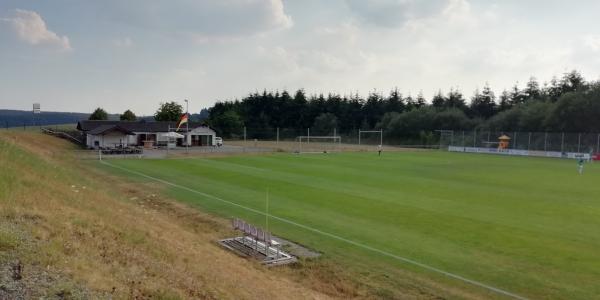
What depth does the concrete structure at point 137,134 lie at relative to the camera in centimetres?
5741

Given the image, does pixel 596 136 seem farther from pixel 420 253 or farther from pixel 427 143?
pixel 420 253

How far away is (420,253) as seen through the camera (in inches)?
493

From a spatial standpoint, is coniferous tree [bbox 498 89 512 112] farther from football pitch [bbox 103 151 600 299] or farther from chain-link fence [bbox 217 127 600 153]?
football pitch [bbox 103 151 600 299]

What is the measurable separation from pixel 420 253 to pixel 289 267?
12.5 feet

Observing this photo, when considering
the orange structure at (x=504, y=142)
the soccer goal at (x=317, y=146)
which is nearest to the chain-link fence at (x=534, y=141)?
the orange structure at (x=504, y=142)

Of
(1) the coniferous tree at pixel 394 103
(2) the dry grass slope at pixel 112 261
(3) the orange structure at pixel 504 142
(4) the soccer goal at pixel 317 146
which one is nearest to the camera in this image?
(2) the dry grass slope at pixel 112 261

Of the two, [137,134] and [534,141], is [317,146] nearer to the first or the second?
[137,134]

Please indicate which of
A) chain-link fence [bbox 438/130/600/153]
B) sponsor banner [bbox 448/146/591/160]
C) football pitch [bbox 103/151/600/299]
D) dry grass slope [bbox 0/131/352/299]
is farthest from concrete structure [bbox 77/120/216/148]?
dry grass slope [bbox 0/131/352/299]

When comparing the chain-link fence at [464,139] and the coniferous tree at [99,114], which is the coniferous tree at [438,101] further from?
the coniferous tree at [99,114]

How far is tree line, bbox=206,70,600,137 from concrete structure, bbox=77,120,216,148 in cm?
2584

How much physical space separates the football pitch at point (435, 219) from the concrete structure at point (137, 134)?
27688 mm

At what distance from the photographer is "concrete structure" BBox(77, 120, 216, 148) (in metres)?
57.4

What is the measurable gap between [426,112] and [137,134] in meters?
57.3

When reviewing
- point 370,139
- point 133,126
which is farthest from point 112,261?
point 370,139
